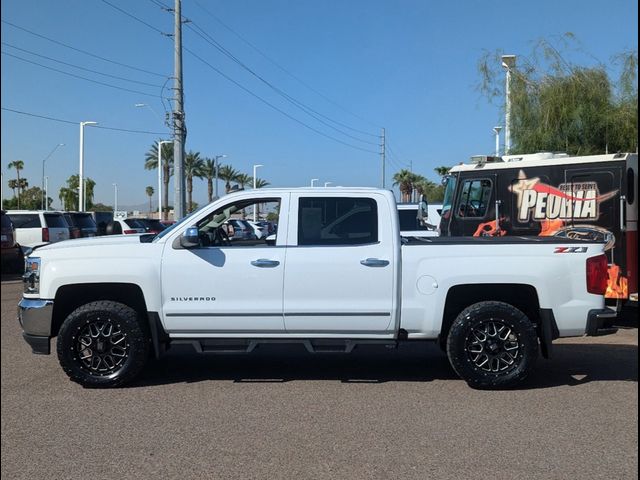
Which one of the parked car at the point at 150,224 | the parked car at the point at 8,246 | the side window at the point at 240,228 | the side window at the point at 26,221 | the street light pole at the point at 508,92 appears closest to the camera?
the side window at the point at 240,228

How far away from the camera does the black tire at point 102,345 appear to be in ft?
20.5

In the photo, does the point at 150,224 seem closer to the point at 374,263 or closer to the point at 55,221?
the point at 55,221

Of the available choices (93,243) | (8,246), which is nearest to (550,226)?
(93,243)

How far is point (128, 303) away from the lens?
6.51m

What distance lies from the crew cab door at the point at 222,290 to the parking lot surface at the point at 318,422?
66 cm

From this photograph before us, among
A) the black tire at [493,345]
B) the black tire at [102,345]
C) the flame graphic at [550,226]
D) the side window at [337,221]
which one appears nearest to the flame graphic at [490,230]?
the flame graphic at [550,226]

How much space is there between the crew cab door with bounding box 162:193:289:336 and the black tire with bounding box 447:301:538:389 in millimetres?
1793

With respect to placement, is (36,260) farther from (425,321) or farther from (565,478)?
(565,478)

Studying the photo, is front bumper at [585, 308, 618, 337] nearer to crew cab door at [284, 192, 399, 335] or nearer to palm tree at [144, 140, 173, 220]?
crew cab door at [284, 192, 399, 335]

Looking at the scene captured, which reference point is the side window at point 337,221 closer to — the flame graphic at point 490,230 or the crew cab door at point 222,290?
the crew cab door at point 222,290

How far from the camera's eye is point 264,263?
20.5 feet

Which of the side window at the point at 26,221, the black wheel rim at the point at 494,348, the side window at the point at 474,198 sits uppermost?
the side window at the point at 474,198

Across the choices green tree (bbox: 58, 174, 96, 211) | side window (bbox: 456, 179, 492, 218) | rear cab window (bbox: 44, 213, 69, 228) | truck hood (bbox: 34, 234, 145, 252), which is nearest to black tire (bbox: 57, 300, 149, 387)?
truck hood (bbox: 34, 234, 145, 252)

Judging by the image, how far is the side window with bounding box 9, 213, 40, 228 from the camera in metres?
19.5
